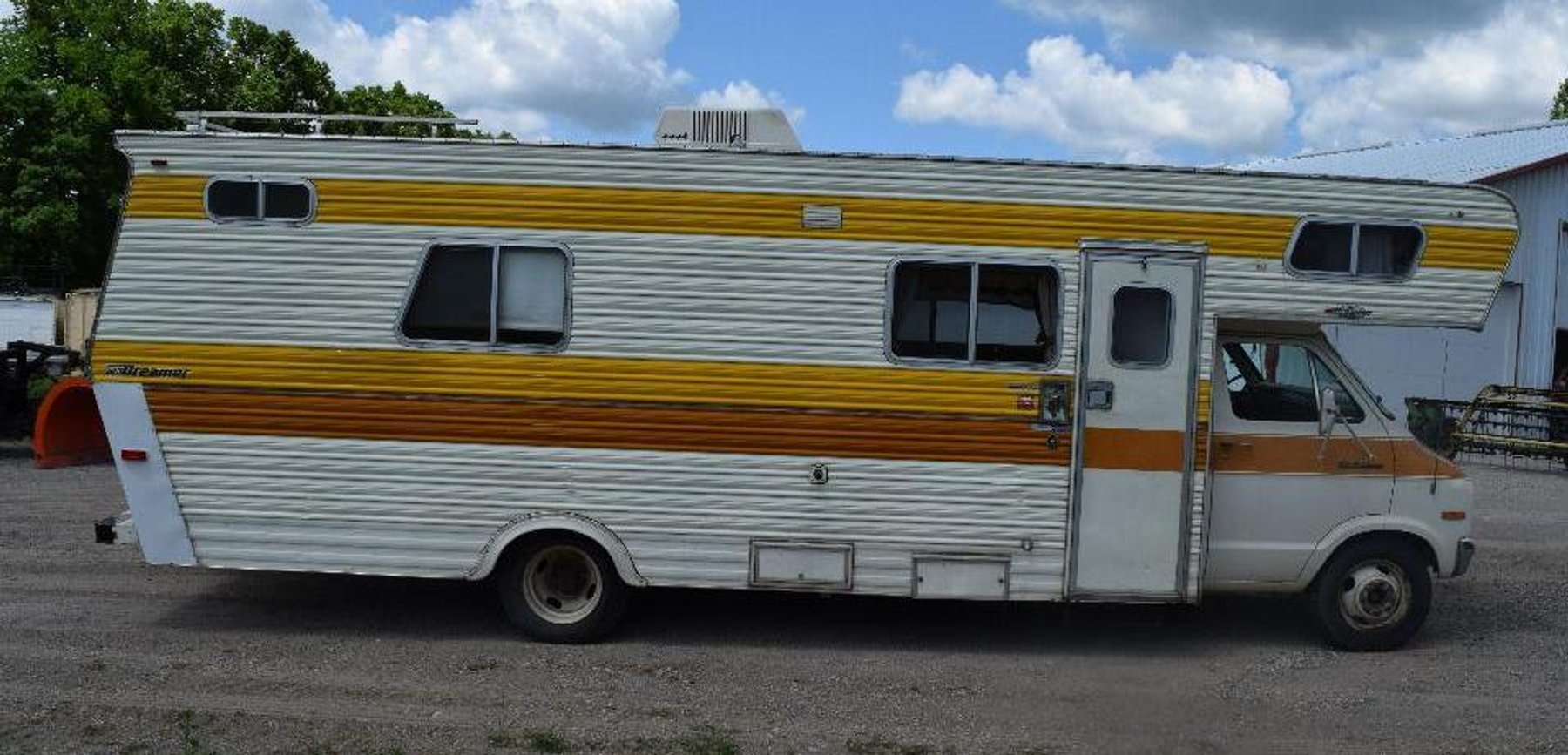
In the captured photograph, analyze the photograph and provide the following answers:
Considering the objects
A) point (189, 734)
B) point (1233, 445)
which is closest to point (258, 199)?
point (189, 734)

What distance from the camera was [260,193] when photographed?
755 cm

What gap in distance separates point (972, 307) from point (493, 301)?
2.74m

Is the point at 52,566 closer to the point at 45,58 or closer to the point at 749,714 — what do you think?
the point at 749,714

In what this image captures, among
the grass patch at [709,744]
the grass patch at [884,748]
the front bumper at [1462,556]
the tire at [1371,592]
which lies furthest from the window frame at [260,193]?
the front bumper at [1462,556]

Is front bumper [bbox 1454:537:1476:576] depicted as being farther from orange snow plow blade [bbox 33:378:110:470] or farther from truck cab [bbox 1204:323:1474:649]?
orange snow plow blade [bbox 33:378:110:470]

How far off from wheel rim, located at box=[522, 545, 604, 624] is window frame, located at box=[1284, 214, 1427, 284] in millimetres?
4421

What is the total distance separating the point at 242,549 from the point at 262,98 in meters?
31.9

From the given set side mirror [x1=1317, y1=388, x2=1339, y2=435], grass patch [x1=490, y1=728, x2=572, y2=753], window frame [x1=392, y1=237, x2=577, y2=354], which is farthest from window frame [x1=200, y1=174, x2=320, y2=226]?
side mirror [x1=1317, y1=388, x2=1339, y2=435]

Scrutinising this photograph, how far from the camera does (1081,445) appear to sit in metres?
7.54

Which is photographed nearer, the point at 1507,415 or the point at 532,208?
the point at 532,208

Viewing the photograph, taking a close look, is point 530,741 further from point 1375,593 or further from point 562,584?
point 1375,593

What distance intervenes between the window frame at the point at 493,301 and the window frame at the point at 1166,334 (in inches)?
121

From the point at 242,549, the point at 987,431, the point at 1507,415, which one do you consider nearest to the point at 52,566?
the point at 242,549

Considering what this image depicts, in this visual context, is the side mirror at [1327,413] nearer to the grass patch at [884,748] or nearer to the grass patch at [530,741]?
the grass patch at [884,748]
